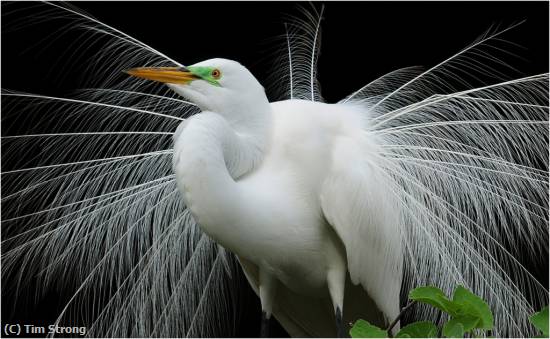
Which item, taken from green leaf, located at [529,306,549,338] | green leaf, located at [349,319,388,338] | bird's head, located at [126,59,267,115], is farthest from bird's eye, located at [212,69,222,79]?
green leaf, located at [529,306,549,338]

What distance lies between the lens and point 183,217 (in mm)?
3076

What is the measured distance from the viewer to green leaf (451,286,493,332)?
2072 mm

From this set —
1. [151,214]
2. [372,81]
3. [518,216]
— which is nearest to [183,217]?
[151,214]

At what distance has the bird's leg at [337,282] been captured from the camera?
2.82m

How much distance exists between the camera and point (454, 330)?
2.03 m

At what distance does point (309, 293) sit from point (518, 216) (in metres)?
0.66

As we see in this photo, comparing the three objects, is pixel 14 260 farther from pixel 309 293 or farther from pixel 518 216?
pixel 518 216

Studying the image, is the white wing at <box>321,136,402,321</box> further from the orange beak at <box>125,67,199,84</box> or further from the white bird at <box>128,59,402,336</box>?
the orange beak at <box>125,67,199,84</box>

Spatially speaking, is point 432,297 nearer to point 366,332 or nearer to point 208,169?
point 366,332

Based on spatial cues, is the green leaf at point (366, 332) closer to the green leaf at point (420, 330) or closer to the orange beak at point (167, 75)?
the green leaf at point (420, 330)

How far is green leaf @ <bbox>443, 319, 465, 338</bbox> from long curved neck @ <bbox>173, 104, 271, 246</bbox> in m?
0.72

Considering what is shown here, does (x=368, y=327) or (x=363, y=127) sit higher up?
(x=363, y=127)

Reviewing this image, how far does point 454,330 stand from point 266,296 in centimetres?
101

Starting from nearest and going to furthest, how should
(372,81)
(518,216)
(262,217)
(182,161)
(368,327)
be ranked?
(368,327) < (182,161) < (262,217) < (518,216) < (372,81)
